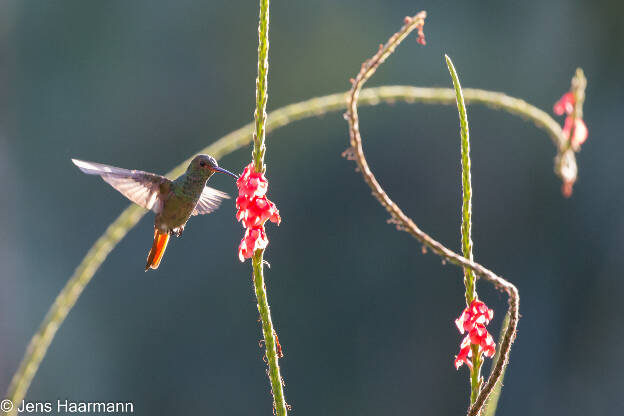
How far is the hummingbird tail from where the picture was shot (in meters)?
1.09

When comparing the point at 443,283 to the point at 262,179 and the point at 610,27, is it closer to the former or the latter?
the point at 610,27

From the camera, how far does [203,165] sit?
3.40ft

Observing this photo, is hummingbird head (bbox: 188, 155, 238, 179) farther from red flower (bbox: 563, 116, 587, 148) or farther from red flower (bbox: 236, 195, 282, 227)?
red flower (bbox: 563, 116, 587, 148)

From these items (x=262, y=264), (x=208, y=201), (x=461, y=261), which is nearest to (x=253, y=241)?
(x=262, y=264)

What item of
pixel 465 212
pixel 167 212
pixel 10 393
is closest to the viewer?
pixel 465 212

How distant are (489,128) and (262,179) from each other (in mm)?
3698

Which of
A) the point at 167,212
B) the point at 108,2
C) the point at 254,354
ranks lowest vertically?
the point at 167,212

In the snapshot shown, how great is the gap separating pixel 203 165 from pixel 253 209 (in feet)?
1.38

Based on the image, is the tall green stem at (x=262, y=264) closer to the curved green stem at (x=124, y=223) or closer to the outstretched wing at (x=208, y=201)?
the curved green stem at (x=124, y=223)

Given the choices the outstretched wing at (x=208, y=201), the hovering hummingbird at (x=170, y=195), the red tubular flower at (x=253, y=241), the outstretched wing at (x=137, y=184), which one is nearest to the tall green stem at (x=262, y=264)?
the red tubular flower at (x=253, y=241)

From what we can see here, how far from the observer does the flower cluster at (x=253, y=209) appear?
0.61 meters

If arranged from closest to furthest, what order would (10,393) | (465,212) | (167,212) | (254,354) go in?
(465,212), (10,393), (167,212), (254,354)

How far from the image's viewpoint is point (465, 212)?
60cm

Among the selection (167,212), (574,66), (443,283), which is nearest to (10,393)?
(167,212)
